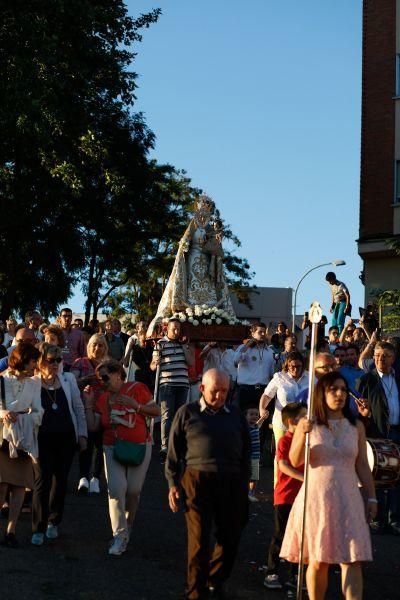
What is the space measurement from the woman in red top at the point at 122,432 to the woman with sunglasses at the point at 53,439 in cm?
39

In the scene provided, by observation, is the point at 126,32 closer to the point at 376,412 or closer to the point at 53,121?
the point at 53,121

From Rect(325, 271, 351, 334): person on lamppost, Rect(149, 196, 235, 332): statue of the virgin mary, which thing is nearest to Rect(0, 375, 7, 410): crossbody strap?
Rect(149, 196, 235, 332): statue of the virgin mary


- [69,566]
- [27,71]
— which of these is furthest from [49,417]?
[27,71]

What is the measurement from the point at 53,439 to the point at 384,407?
388 centimetres

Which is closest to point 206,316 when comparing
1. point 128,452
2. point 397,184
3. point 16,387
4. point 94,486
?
point 94,486

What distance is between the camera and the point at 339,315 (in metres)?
22.9

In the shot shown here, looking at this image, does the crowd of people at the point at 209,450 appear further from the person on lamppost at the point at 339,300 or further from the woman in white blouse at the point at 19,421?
the person on lamppost at the point at 339,300

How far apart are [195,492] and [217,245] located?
487 inches

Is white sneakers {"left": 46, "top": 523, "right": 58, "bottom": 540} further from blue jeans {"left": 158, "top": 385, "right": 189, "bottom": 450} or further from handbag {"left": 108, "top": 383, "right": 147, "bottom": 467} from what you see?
blue jeans {"left": 158, "top": 385, "right": 189, "bottom": 450}

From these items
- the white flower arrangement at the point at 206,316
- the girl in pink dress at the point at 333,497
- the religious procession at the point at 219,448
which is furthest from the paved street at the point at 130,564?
the white flower arrangement at the point at 206,316

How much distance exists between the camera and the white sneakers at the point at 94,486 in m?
13.2

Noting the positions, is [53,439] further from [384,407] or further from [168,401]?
[168,401]

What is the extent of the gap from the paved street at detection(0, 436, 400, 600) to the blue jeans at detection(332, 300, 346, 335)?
36.4ft

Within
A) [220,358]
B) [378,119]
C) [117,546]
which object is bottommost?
[117,546]
